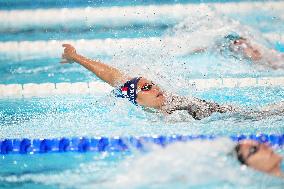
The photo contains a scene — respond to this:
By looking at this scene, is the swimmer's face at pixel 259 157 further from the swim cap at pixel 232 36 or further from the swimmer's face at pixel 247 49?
the swim cap at pixel 232 36

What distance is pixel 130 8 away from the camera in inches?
242

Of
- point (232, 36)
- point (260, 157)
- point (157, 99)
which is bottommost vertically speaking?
point (260, 157)

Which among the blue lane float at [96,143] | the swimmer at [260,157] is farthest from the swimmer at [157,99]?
the swimmer at [260,157]

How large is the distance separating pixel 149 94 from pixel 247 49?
1697 mm

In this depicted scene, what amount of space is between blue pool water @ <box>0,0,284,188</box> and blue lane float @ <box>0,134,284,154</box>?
0.08m

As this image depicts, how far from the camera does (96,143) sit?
122 inches

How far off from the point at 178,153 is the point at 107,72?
4.09ft

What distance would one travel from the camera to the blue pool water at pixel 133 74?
2.48 m

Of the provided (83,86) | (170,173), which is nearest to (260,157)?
(170,173)

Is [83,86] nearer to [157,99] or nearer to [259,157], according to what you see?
[157,99]

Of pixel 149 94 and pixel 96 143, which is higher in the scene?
pixel 149 94

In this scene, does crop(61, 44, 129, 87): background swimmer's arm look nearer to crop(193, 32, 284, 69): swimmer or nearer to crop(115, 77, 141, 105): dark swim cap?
crop(115, 77, 141, 105): dark swim cap

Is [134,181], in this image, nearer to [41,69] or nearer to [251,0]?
[41,69]

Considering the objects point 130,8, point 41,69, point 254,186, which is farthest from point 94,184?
point 130,8
